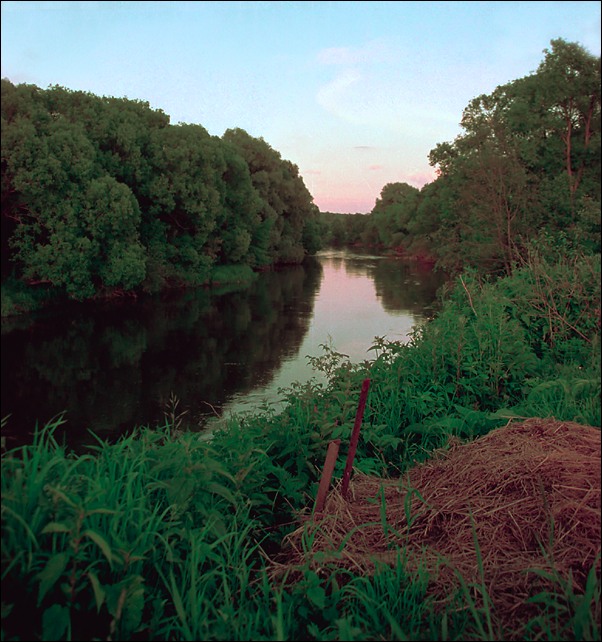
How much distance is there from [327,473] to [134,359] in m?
14.1

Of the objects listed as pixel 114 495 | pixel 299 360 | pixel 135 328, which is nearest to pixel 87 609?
pixel 114 495

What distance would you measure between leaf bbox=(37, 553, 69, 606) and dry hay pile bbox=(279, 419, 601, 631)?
52.7 inches

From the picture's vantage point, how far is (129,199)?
22984 mm

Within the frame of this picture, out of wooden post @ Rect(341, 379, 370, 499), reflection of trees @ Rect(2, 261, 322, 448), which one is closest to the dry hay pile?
wooden post @ Rect(341, 379, 370, 499)

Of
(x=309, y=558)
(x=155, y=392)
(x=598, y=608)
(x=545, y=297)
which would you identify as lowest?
(x=155, y=392)

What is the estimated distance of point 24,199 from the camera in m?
4.60

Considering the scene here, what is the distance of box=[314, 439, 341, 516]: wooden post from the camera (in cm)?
Result: 355

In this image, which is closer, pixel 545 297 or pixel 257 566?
pixel 257 566

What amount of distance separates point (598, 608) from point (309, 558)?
1.47 meters

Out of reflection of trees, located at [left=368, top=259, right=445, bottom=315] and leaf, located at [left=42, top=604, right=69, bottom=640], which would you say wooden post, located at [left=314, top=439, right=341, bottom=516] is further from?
reflection of trees, located at [left=368, top=259, right=445, bottom=315]

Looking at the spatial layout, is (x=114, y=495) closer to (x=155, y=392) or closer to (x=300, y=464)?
(x=300, y=464)

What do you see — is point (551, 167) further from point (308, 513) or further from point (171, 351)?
point (171, 351)

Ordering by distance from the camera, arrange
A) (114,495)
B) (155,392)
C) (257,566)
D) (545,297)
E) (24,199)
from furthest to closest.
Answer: (155,392) → (545,297) → (24,199) → (257,566) → (114,495)

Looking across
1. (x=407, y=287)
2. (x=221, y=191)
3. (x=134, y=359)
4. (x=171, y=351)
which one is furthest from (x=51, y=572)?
(x=221, y=191)
